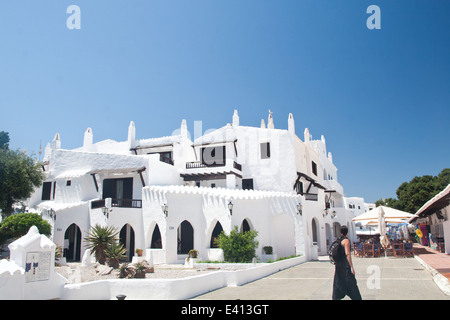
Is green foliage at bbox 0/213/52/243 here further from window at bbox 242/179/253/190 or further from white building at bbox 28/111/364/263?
window at bbox 242/179/253/190

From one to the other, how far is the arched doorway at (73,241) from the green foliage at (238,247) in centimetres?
1199

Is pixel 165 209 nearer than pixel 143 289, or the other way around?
pixel 143 289

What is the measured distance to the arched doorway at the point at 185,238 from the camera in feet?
78.9

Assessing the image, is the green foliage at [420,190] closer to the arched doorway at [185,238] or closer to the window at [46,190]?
the arched doorway at [185,238]

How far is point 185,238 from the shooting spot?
24.2 m

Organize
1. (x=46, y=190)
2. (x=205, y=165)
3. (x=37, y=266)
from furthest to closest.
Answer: (x=46, y=190) < (x=205, y=165) < (x=37, y=266)

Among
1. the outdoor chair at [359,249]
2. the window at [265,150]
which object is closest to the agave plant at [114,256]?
the outdoor chair at [359,249]

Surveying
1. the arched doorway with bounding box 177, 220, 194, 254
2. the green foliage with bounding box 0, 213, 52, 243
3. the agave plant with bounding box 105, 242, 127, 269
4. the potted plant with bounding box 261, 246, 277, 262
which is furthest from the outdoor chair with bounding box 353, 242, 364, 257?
the green foliage with bounding box 0, 213, 52, 243

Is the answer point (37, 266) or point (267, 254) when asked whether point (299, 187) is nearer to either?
point (267, 254)

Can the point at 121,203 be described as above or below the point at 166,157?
below

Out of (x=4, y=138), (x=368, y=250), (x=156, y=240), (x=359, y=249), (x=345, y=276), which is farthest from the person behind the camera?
(x=4, y=138)

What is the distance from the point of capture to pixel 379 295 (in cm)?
928

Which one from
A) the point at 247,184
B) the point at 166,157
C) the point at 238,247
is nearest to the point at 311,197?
the point at 247,184

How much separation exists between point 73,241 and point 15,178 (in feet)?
19.3
